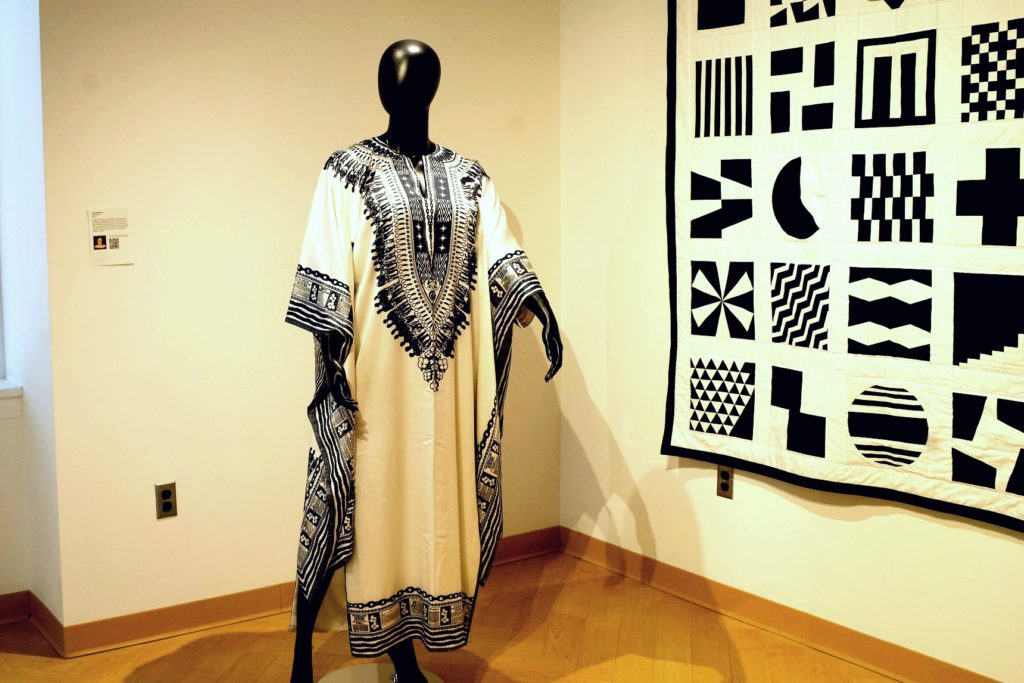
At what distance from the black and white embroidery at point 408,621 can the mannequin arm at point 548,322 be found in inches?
25.3

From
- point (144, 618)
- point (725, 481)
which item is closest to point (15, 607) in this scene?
point (144, 618)

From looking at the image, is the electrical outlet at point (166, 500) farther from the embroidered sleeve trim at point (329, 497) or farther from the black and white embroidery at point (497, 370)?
the black and white embroidery at point (497, 370)

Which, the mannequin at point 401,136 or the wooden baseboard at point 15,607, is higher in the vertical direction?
the mannequin at point 401,136

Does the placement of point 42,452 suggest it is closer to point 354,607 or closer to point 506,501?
point 354,607

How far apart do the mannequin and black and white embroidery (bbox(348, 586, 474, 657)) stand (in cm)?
12

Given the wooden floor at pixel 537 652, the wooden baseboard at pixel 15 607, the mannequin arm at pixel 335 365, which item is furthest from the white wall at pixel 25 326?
the mannequin arm at pixel 335 365

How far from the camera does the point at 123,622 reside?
3012 millimetres

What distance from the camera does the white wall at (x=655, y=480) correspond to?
267 cm

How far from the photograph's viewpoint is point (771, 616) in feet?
10.3

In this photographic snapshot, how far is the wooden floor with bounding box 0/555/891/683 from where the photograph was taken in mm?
2836

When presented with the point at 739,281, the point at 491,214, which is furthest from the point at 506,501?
the point at 491,214

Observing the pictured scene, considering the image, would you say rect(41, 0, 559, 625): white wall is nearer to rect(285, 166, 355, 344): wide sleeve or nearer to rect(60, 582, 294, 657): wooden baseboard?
rect(60, 582, 294, 657): wooden baseboard

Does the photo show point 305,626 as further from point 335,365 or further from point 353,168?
point 353,168

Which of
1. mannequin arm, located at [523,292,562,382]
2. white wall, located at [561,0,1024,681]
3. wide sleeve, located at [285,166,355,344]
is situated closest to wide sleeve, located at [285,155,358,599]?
wide sleeve, located at [285,166,355,344]
